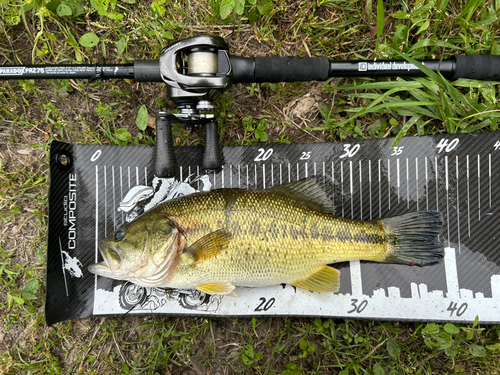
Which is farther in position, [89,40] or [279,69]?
[89,40]

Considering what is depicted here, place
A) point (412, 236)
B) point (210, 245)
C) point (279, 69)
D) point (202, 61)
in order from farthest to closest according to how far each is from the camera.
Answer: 1. point (412, 236)
2. point (279, 69)
3. point (210, 245)
4. point (202, 61)

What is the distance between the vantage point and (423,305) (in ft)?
8.45

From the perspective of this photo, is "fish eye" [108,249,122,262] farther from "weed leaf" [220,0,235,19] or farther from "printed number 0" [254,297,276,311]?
"weed leaf" [220,0,235,19]

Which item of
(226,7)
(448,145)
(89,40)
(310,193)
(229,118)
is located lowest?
(310,193)

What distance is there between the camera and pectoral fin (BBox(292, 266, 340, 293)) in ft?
8.07

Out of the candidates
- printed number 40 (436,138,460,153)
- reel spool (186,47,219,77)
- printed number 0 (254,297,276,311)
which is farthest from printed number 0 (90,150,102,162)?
printed number 40 (436,138,460,153)

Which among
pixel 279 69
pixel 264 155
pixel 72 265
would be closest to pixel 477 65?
pixel 279 69

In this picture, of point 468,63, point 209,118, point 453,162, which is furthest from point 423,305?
point 209,118

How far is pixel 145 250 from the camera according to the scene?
223 cm

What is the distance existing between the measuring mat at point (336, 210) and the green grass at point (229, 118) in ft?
0.47

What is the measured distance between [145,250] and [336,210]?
4.95ft

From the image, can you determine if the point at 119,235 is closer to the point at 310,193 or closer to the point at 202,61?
the point at 202,61

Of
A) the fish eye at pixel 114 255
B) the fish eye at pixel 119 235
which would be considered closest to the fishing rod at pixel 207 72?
the fish eye at pixel 119 235

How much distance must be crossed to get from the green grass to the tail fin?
2.03ft
